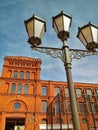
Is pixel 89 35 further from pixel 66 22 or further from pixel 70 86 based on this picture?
pixel 70 86

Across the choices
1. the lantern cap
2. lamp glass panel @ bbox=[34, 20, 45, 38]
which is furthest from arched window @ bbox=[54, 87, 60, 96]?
lamp glass panel @ bbox=[34, 20, 45, 38]

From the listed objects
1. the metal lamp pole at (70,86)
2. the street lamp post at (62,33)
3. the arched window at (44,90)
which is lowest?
the metal lamp pole at (70,86)

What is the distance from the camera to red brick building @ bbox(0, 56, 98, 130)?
23.0 meters

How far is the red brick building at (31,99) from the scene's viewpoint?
2300cm

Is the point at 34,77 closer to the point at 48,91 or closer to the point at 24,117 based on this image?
the point at 48,91

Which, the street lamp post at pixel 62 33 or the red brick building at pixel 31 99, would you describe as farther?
the red brick building at pixel 31 99

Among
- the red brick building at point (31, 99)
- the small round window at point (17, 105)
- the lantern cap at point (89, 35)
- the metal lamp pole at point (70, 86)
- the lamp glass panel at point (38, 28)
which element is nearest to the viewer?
the metal lamp pole at point (70, 86)

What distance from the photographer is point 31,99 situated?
25.5m

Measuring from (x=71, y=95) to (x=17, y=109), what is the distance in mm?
23115

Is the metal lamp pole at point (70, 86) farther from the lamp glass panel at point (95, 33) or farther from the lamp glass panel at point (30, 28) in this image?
the lamp glass panel at point (30, 28)

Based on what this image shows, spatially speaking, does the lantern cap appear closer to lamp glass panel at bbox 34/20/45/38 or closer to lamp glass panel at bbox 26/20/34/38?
lamp glass panel at bbox 34/20/45/38

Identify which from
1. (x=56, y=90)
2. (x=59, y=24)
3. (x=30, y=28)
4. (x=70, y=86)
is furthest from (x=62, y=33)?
(x=56, y=90)

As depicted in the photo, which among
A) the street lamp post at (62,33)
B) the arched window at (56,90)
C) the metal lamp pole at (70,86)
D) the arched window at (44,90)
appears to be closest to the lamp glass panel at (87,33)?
the street lamp post at (62,33)

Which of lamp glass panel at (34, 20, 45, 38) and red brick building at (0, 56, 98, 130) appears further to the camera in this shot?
red brick building at (0, 56, 98, 130)
